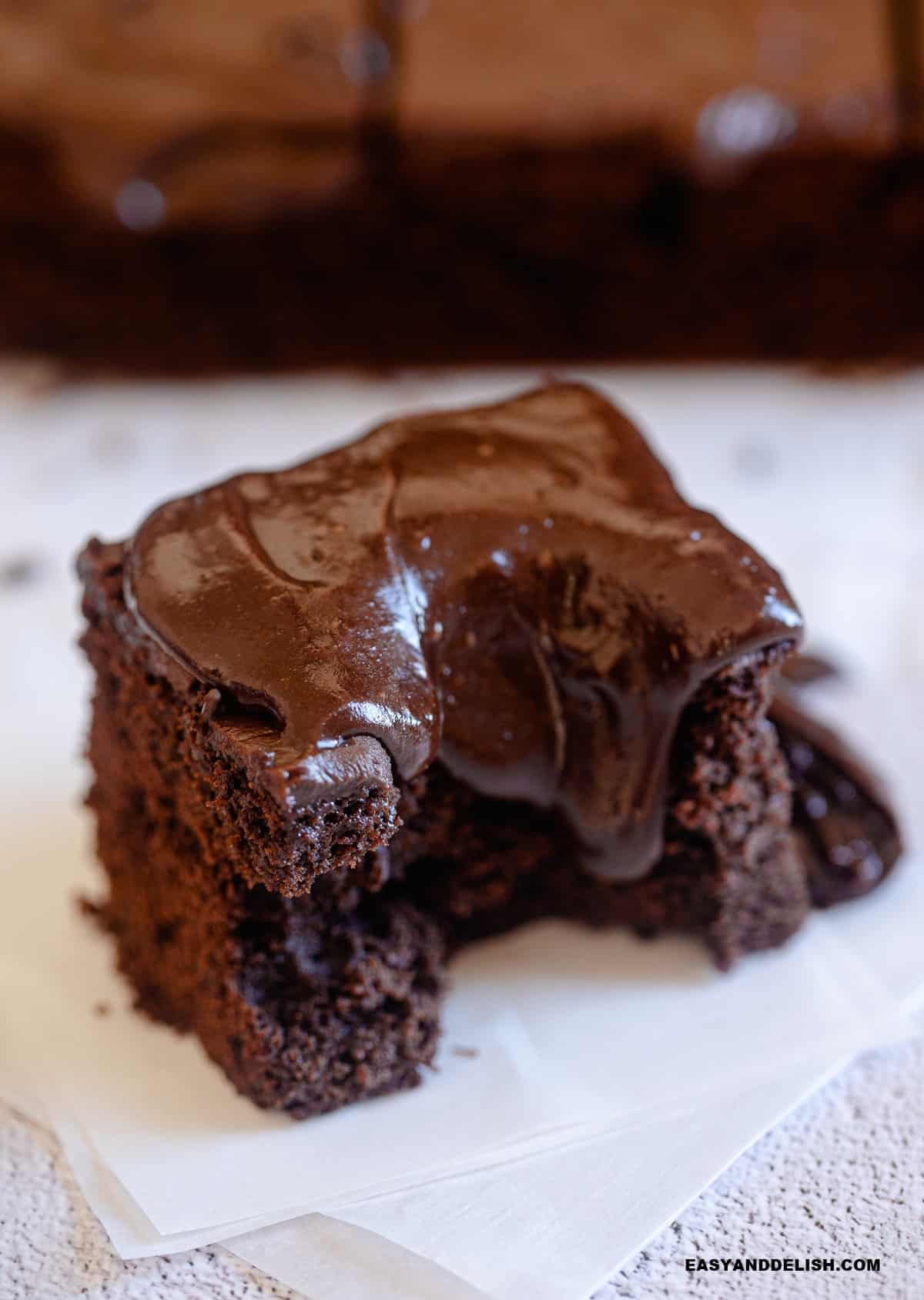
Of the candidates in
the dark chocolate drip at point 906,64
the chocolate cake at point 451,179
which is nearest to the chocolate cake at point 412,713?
the chocolate cake at point 451,179

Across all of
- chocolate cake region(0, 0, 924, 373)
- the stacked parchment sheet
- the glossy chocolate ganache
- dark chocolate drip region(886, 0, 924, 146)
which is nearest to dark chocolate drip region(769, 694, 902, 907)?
the stacked parchment sheet

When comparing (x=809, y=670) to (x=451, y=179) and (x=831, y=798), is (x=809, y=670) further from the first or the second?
(x=451, y=179)

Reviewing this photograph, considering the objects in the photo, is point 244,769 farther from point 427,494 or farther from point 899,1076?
point 899,1076

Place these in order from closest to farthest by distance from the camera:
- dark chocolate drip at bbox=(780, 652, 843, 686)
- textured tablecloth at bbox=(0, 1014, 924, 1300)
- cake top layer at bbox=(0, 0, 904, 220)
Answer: textured tablecloth at bbox=(0, 1014, 924, 1300), dark chocolate drip at bbox=(780, 652, 843, 686), cake top layer at bbox=(0, 0, 904, 220)

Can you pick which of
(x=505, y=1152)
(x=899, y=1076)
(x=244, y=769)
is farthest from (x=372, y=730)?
(x=899, y=1076)

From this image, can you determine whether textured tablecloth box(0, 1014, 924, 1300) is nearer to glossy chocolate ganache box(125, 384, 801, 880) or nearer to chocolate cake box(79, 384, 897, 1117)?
chocolate cake box(79, 384, 897, 1117)

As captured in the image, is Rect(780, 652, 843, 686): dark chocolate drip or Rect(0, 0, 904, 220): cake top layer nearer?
Rect(780, 652, 843, 686): dark chocolate drip
